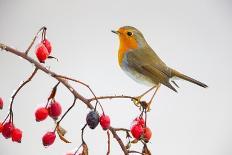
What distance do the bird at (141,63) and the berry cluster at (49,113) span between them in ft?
1.91

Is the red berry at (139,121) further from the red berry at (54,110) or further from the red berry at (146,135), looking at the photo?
the red berry at (54,110)

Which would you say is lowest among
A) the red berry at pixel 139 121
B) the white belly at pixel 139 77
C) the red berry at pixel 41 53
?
the red berry at pixel 139 121

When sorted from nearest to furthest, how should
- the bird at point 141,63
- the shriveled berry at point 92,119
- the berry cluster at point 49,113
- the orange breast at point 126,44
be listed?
1. the shriveled berry at point 92,119
2. the berry cluster at point 49,113
3. the bird at point 141,63
4. the orange breast at point 126,44

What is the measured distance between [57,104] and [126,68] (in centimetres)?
76

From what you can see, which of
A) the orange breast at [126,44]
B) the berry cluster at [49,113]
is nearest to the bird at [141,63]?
the orange breast at [126,44]

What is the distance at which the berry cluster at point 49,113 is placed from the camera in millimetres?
829

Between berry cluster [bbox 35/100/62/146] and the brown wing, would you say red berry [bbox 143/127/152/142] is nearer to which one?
berry cluster [bbox 35/100/62/146]

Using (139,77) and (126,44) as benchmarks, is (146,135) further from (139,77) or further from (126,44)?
(126,44)

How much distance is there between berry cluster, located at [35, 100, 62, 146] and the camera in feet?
2.72

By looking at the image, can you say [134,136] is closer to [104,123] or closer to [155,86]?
[104,123]

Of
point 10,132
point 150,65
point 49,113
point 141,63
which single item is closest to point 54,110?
point 49,113

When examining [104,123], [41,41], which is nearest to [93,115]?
[104,123]

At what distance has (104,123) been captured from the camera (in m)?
0.76

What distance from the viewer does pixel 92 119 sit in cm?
73
